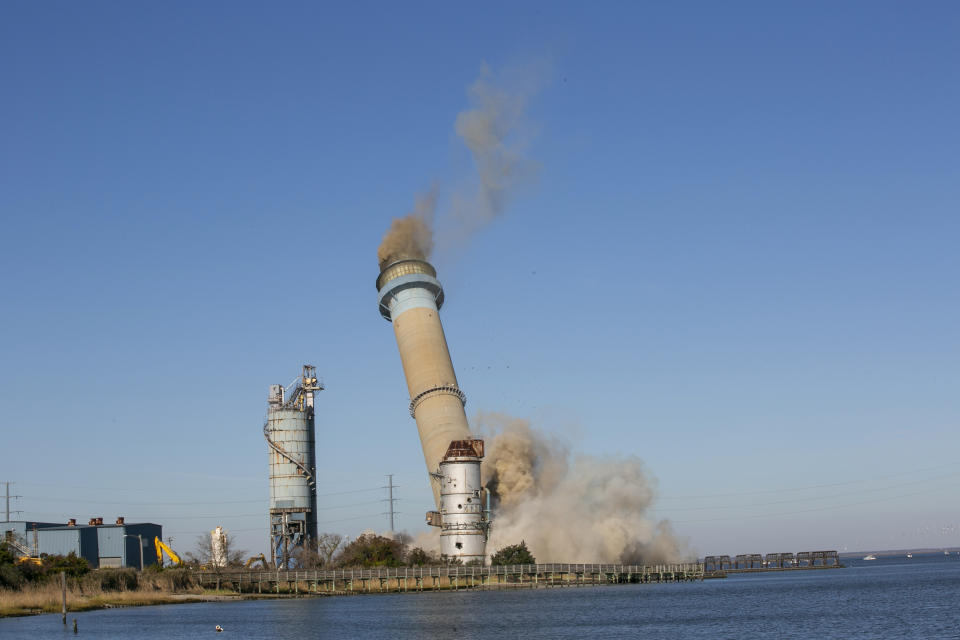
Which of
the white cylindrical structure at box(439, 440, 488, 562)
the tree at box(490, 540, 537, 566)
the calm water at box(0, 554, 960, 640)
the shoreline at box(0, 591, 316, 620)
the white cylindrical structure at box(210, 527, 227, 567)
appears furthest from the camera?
the white cylindrical structure at box(210, 527, 227, 567)

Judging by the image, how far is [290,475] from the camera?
4326 inches

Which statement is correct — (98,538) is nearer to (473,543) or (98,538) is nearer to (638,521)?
(473,543)

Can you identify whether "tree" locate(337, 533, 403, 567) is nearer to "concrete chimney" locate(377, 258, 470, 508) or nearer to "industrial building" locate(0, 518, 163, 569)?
"concrete chimney" locate(377, 258, 470, 508)

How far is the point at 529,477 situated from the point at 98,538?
5491cm

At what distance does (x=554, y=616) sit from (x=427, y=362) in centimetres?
4124

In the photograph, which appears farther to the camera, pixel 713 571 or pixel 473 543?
pixel 713 571

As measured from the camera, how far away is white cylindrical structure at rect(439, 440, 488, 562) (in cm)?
10112

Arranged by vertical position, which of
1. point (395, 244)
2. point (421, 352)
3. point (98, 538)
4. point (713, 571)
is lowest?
point (713, 571)

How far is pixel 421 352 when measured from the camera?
348ft

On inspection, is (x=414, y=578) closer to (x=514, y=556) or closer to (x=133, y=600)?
(x=514, y=556)

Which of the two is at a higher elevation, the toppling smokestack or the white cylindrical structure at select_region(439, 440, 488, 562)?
the toppling smokestack

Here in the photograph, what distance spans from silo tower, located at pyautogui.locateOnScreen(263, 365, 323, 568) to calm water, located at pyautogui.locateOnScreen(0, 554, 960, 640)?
1579cm

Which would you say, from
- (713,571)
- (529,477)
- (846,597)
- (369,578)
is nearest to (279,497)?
(369,578)

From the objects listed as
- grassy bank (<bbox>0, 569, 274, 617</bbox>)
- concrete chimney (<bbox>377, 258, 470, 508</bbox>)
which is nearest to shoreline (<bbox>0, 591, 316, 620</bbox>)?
grassy bank (<bbox>0, 569, 274, 617</bbox>)
